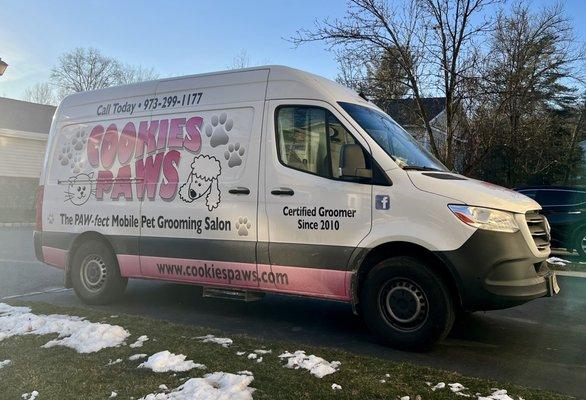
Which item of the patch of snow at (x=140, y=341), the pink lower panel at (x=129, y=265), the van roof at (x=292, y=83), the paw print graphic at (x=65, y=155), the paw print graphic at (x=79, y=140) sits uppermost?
the van roof at (x=292, y=83)

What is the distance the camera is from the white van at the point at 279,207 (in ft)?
15.8

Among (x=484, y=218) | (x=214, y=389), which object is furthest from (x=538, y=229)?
(x=214, y=389)

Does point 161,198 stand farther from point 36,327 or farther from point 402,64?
point 402,64

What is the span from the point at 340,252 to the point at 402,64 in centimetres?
843

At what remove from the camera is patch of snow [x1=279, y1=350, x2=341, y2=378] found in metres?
4.19

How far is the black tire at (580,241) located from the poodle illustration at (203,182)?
9036 millimetres

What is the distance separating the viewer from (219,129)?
6035 millimetres

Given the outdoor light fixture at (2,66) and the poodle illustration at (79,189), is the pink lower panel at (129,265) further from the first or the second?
the outdoor light fixture at (2,66)

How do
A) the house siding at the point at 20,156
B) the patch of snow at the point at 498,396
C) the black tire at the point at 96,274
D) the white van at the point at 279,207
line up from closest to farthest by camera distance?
the patch of snow at the point at 498,396 < the white van at the point at 279,207 < the black tire at the point at 96,274 < the house siding at the point at 20,156

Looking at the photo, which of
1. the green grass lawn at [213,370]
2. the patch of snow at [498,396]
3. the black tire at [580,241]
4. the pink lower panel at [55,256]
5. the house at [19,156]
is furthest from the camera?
the house at [19,156]

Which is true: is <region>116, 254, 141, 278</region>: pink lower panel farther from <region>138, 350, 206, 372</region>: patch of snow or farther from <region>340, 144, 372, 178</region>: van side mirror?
<region>340, 144, 372, 178</region>: van side mirror

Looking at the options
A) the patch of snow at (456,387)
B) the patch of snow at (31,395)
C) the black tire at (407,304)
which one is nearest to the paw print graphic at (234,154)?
the black tire at (407,304)

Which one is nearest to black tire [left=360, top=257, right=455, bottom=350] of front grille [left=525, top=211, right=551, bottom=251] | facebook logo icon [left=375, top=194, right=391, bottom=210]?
facebook logo icon [left=375, top=194, right=391, bottom=210]

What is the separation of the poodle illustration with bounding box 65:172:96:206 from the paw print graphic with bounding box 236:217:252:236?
236cm
